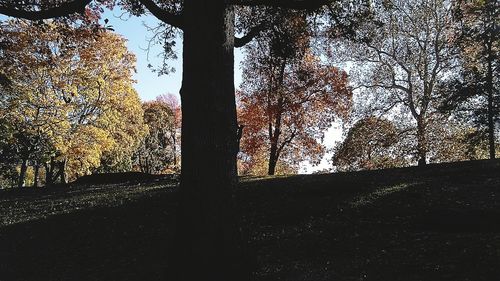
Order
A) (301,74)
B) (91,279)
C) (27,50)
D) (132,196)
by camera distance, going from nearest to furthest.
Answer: (91,279) → (301,74) → (132,196) → (27,50)

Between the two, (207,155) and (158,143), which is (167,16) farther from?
(158,143)

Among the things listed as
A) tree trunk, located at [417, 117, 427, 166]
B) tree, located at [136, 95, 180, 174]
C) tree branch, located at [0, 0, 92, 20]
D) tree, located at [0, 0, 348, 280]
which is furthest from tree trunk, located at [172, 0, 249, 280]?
tree, located at [136, 95, 180, 174]

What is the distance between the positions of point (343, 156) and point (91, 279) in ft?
94.7

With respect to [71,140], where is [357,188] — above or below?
below

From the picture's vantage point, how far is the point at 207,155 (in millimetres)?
6195

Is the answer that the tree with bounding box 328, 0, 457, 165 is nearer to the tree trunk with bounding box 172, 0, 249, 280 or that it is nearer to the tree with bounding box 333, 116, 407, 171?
the tree with bounding box 333, 116, 407, 171

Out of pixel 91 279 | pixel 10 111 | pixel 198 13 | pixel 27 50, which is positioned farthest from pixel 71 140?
pixel 198 13

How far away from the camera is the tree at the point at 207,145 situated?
6.11 meters

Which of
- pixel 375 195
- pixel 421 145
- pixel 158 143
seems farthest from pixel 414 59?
pixel 158 143

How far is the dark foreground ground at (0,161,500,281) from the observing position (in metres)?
6.97

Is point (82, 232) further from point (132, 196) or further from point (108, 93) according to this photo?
point (108, 93)

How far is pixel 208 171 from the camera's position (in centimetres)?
620

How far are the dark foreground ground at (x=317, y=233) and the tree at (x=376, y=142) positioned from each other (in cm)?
1547

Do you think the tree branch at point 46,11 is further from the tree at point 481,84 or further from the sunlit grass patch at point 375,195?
the tree at point 481,84
